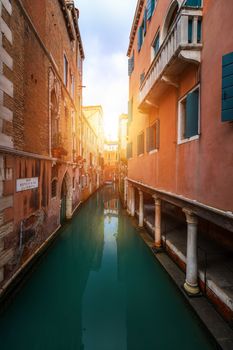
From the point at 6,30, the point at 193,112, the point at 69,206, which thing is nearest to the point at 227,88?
the point at 193,112

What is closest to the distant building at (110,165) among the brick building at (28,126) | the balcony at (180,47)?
the brick building at (28,126)

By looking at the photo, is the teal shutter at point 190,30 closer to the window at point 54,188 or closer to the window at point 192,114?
the window at point 192,114

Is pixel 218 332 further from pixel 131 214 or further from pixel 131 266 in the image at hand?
pixel 131 214

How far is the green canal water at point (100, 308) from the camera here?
406cm

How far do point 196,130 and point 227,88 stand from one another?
1.33m

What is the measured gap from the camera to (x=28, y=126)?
21.5 feet

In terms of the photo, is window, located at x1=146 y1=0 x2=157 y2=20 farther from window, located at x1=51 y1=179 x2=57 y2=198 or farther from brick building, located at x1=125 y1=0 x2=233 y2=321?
window, located at x1=51 y1=179 x2=57 y2=198

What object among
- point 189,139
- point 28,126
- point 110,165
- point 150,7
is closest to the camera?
point 189,139

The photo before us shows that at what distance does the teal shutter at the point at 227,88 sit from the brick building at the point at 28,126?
496 centimetres

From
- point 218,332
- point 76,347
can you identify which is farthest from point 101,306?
point 218,332

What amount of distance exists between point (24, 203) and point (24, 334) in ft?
11.3

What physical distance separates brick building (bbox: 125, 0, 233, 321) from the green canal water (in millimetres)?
A: 882

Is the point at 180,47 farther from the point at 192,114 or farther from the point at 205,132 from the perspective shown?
the point at 205,132

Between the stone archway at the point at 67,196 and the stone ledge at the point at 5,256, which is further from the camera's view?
the stone archway at the point at 67,196
